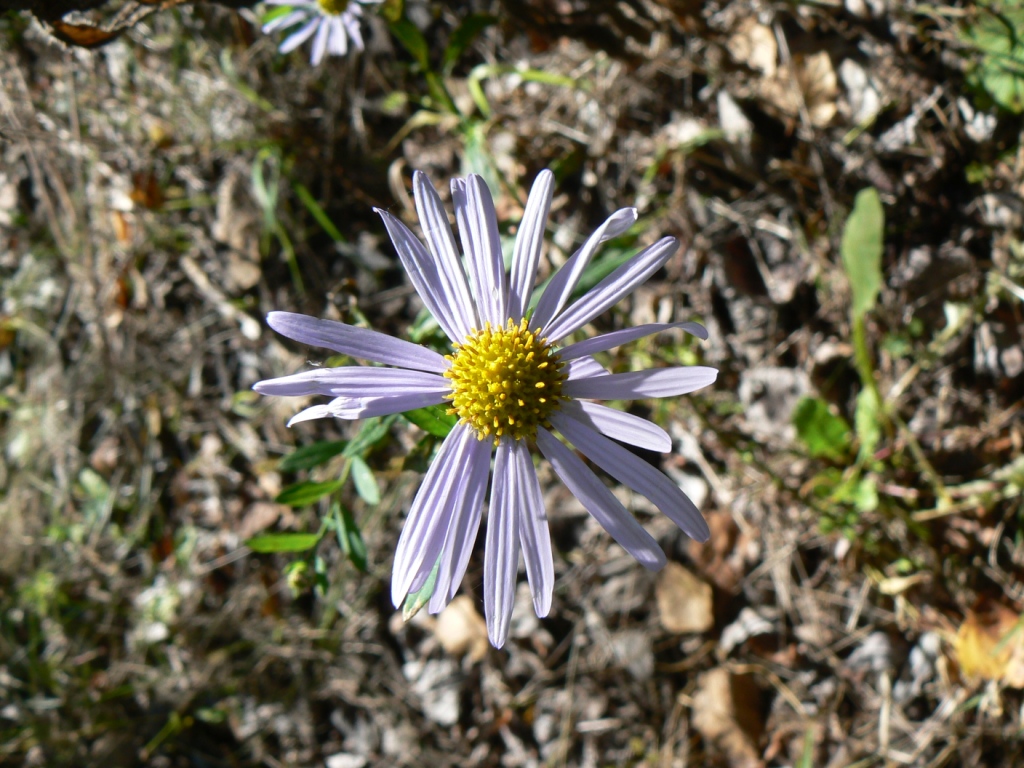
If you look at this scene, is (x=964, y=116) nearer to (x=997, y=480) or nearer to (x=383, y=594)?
(x=997, y=480)

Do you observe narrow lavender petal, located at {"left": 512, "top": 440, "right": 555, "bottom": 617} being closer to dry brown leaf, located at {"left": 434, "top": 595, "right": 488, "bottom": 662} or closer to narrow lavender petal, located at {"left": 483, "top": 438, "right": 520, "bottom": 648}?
narrow lavender petal, located at {"left": 483, "top": 438, "right": 520, "bottom": 648}

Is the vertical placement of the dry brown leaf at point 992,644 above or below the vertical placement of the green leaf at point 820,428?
below

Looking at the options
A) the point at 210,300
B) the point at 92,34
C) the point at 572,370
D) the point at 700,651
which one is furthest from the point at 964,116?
the point at 210,300

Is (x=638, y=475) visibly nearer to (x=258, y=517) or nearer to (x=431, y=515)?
(x=431, y=515)

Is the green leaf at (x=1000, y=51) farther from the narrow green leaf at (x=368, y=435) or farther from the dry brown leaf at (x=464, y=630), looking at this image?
the dry brown leaf at (x=464, y=630)

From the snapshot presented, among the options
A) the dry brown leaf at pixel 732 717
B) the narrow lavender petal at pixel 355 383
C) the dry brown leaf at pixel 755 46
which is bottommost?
the dry brown leaf at pixel 732 717

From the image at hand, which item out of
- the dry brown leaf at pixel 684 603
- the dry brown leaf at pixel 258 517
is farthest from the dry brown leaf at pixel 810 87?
the dry brown leaf at pixel 258 517
